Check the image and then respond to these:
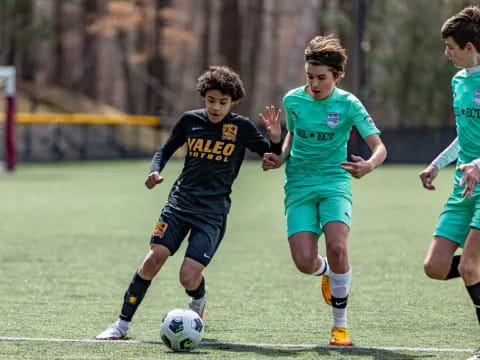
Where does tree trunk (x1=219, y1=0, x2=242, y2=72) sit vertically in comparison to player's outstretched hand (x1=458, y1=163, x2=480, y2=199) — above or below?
below

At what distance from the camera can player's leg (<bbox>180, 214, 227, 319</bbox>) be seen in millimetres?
6781

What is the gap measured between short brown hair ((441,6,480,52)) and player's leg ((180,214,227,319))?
6.17 feet

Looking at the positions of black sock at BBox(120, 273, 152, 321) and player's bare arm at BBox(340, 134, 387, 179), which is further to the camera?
black sock at BBox(120, 273, 152, 321)

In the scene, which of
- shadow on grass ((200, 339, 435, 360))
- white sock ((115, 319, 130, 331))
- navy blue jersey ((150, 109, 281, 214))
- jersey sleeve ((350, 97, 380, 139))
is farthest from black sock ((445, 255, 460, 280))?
white sock ((115, 319, 130, 331))

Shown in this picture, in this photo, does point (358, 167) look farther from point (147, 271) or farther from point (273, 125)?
point (147, 271)

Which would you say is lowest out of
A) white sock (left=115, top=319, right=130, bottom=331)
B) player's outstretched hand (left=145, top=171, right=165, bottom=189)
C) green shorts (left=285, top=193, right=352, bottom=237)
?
white sock (left=115, top=319, right=130, bottom=331)

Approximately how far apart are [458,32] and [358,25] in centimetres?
2729

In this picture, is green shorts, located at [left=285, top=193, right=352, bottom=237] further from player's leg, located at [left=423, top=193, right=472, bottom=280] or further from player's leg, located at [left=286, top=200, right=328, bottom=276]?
player's leg, located at [left=423, top=193, right=472, bottom=280]

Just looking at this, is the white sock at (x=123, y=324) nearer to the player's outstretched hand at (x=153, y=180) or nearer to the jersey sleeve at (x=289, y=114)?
the player's outstretched hand at (x=153, y=180)

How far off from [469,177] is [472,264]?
1.88 ft

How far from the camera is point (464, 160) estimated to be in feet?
20.7

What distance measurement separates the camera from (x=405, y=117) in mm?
47906

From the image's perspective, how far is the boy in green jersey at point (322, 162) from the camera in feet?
21.9

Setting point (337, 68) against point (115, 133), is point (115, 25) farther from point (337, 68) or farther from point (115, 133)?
point (337, 68)
